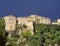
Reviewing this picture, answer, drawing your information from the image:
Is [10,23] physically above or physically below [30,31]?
above

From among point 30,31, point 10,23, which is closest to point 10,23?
point 10,23

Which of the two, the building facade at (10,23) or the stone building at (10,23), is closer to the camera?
the stone building at (10,23)

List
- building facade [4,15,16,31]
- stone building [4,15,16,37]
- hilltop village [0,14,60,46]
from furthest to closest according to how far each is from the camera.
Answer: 1. building facade [4,15,16,31]
2. stone building [4,15,16,37]
3. hilltop village [0,14,60,46]

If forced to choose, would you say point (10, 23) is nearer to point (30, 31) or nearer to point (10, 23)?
point (10, 23)

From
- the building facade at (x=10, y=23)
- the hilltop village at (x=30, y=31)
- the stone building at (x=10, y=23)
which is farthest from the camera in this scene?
the building facade at (x=10, y=23)

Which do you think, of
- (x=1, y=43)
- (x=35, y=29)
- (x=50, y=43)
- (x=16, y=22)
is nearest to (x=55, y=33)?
(x=50, y=43)

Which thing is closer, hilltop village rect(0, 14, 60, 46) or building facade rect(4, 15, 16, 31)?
hilltop village rect(0, 14, 60, 46)

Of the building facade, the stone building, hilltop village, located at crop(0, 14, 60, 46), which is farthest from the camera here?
the building facade

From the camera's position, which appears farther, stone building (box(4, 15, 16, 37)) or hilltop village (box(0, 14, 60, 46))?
stone building (box(4, 15, 16, 37))

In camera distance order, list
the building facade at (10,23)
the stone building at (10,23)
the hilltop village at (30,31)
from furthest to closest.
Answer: the building facade at (10,23)
the stone building at (10,23)
the hilltop village at (30,31)

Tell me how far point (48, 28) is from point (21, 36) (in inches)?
161

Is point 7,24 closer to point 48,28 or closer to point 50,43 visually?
point 48,28

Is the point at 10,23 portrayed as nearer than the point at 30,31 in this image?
No

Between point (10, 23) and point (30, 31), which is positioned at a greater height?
point (10, 23)
